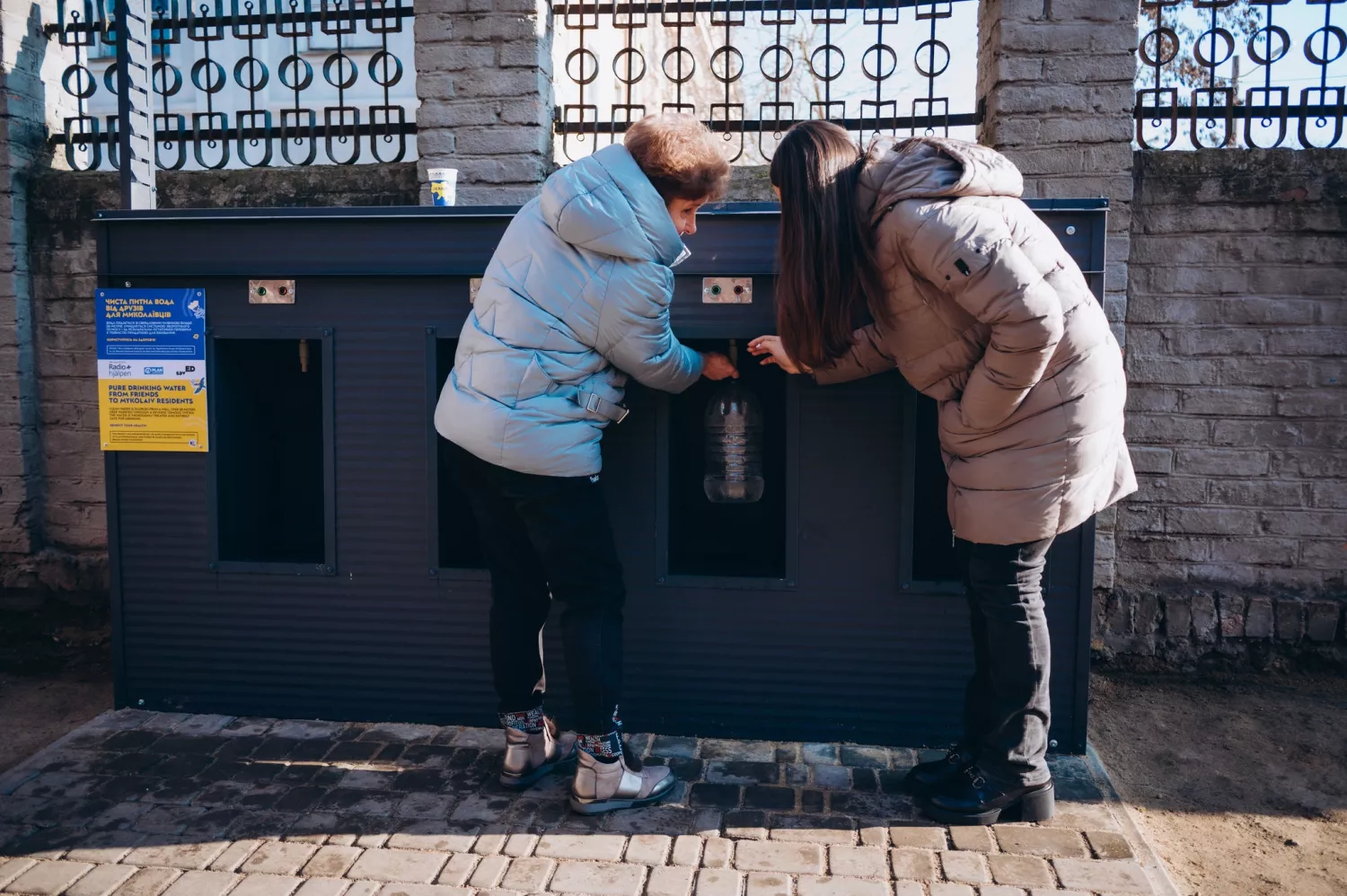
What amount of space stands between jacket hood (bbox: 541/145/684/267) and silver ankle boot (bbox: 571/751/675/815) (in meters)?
1.42

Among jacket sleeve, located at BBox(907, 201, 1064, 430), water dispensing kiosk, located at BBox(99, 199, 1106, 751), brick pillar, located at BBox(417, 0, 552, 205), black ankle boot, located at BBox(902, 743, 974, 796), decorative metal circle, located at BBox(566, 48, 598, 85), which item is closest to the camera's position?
jacket sleeve, located at BBox(907, 201, 1064, 430)

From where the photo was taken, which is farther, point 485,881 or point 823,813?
point 823,813

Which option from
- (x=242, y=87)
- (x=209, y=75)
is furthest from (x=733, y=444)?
(x=209, y=75)

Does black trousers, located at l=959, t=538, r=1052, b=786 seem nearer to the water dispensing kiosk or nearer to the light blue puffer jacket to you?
the water dispensing kiosk

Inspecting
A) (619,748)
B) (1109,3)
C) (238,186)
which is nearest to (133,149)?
(238,186)

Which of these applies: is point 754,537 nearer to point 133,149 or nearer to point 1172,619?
point 1172,619

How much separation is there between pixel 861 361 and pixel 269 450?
7.74 feet

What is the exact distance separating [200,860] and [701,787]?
1367mm

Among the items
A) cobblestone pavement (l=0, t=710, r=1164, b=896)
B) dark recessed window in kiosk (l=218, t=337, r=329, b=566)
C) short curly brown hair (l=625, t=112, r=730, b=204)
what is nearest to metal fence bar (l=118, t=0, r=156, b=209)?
dark recessed window in kiosk (l=218, t=337, r=329, b=566)

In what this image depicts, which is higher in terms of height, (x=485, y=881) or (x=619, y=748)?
(x=619, y=748)

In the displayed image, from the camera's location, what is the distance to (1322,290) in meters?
4.07

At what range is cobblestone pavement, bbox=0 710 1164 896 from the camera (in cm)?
251

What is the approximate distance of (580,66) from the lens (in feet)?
14.9

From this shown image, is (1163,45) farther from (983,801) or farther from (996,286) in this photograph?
(983,801)
